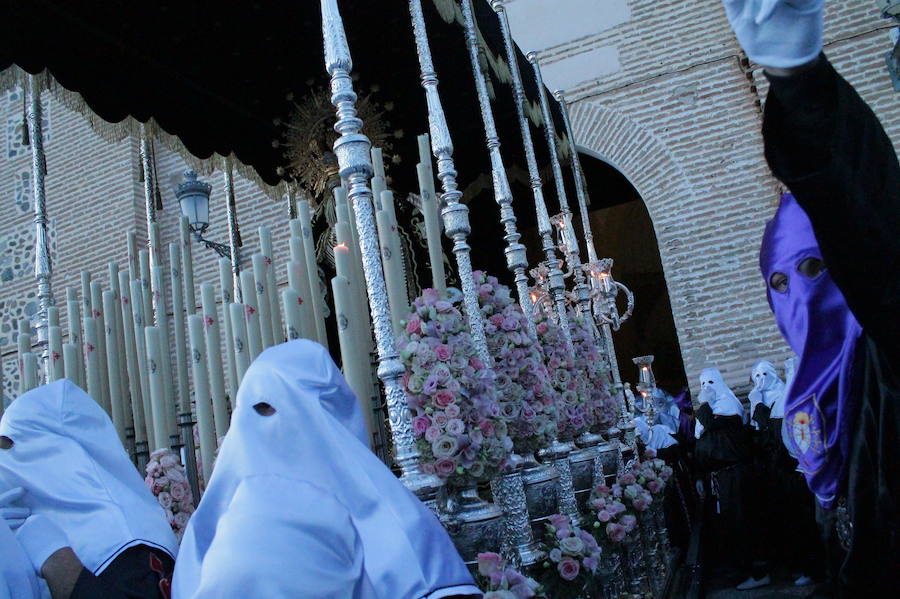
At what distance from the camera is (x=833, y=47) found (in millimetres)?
8422

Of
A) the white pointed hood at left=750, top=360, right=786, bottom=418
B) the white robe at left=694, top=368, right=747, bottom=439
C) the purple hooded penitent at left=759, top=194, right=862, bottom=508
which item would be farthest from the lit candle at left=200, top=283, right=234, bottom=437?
the white pointed hood at left=750, top=360, right=786, bottom=418

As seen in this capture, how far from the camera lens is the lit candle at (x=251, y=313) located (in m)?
3.16

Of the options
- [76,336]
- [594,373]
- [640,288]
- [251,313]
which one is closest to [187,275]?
[76,336]

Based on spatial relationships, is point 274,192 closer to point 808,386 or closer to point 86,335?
point 86,335

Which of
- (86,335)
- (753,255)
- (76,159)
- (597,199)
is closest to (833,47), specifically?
(753,255)

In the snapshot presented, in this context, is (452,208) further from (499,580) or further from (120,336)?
(120,336)

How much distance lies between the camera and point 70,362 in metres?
3.59

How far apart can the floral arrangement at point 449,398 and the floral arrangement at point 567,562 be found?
565 mm

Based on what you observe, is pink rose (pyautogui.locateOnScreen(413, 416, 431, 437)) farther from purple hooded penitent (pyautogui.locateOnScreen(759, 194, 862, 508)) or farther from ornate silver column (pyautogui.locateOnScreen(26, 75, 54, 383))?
ornate silver column (pyautogui.locateOnScreen(26, 75, 54, 383))

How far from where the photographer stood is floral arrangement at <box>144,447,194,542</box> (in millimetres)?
3010

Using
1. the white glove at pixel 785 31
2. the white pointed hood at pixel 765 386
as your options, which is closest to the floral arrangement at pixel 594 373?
the white pointed hood at pixel 765 386

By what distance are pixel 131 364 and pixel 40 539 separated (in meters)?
1.71

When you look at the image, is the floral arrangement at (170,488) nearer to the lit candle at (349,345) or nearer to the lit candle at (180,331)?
the lit candle at (180,331)

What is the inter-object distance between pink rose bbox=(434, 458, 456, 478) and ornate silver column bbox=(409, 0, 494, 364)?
0.67 meters
